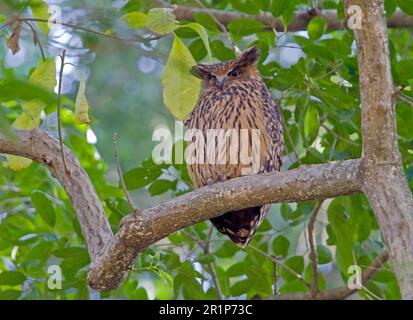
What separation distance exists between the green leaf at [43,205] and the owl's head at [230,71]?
1.05 metres

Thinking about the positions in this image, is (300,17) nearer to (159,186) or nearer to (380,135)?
(159,186)

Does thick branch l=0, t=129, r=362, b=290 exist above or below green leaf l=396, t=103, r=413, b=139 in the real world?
below

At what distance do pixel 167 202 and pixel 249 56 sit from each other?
1467 millimetres

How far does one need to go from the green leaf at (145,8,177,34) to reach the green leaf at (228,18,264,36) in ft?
5.47

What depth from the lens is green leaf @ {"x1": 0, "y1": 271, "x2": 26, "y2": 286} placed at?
403 cm

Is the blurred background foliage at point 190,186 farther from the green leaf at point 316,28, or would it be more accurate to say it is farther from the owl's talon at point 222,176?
A: the owl's talon at point 222,176

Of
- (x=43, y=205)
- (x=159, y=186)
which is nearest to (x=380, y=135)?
(x=159, y=186)

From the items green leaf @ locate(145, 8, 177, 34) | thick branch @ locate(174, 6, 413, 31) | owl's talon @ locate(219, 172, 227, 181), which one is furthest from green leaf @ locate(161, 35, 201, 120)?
thick branch @ locate(174, 6, 413, 31)

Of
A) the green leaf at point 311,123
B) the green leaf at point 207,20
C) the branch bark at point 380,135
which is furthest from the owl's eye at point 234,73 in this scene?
the branch bark at point 380,135

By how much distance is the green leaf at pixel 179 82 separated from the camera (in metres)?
2.33

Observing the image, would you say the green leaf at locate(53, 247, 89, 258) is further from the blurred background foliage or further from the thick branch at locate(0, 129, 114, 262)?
the thick branch at locate(0, 129, 114, 262)

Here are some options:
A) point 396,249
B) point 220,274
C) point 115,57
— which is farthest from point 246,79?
point 115,57

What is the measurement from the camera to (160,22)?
2408 mm
